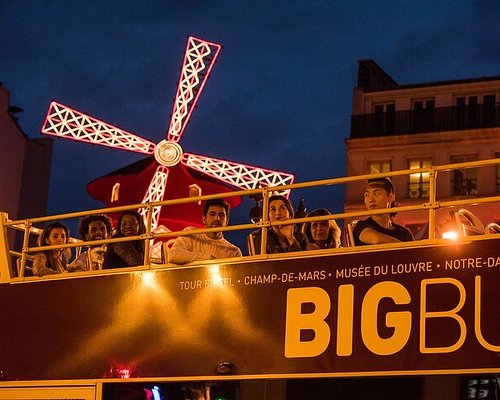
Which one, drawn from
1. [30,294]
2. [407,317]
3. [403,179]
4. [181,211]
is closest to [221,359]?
[407,317]

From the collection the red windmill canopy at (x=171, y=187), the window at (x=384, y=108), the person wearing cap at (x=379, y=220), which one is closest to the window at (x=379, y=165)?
the window at (x=384, y=108)

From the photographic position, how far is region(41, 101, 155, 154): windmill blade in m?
27.2

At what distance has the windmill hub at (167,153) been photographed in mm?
27969

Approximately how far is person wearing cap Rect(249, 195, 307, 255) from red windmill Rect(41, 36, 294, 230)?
1767 cm

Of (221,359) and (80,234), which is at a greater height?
(80,234)

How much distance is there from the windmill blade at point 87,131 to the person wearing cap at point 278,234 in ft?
60.9

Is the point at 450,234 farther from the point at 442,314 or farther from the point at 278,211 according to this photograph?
the point at 278,211

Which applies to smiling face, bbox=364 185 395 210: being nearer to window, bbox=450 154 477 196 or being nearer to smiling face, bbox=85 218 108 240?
smiling face, bbox=85 218 108 240

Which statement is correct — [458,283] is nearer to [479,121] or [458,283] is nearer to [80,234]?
[80,234]

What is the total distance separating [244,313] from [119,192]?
23209mm

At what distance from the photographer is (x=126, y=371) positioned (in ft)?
30.2

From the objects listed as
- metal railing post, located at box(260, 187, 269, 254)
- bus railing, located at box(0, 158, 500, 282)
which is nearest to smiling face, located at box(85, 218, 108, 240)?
bus railing, located at box(0, 158, 500, 282)

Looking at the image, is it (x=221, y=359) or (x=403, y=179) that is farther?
(x=403, y=179)

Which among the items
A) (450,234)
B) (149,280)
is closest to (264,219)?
(149,280)
